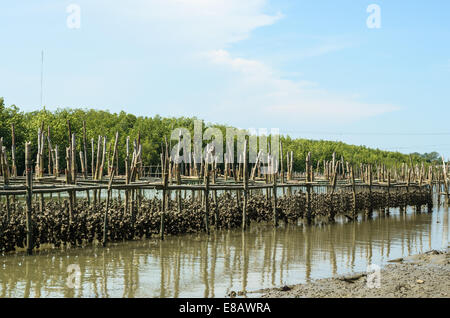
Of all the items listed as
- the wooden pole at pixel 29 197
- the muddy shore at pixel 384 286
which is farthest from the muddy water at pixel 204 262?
the muddy shore at pixel 384 286

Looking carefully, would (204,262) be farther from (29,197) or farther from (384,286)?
(384,286)

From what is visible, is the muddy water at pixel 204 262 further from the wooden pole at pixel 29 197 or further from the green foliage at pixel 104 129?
the green foliage at pixel 104 129

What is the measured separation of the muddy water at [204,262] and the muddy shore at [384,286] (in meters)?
0.88

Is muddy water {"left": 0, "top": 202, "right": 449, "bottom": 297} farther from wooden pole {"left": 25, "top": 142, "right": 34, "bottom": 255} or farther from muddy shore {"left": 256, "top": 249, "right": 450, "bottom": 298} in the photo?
muddy shore {"left": 256, "top": 249, "right": 450, "bottom": 298}

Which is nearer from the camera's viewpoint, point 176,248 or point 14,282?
point 14,282

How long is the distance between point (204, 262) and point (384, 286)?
4794mm

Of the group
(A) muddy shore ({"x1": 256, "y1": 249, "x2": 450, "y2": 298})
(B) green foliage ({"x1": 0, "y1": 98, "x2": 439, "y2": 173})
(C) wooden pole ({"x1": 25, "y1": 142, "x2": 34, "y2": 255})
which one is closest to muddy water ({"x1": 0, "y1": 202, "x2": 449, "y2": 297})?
(C) wooden pole ({"x1": 25, "y1": 142, "x2": 34, "y2": 255})

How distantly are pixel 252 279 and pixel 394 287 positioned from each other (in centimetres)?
292

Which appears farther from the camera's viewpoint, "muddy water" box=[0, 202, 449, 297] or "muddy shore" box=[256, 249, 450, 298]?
"muddy water" box=[0, 202, 449, 297]

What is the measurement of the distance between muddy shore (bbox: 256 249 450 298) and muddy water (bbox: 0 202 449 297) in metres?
0.88

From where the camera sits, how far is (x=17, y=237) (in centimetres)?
1251

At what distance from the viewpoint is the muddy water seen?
9766 millimetres
